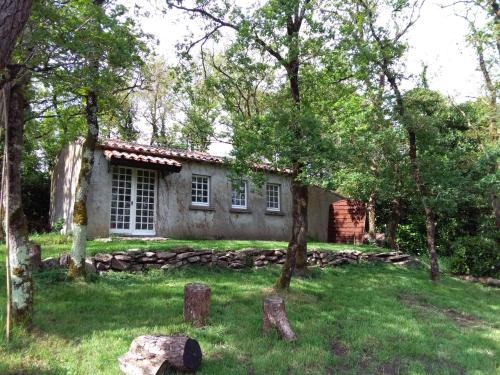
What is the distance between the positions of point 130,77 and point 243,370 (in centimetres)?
588

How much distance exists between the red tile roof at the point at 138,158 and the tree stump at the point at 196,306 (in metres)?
7.44

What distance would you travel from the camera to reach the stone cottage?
1351cm

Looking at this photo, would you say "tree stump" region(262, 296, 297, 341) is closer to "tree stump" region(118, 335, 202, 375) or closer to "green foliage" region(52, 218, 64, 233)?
"tree stump" region(118, 335, 202, 375)

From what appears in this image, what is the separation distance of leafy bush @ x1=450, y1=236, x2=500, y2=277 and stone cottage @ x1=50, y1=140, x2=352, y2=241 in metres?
6.59

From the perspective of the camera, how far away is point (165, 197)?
Result: 48.6ft

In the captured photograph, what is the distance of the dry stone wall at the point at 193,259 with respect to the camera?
9664 millimetres

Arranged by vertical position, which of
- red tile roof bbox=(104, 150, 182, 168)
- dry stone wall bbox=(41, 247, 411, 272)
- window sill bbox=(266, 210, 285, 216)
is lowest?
dry stone wall bbox=(41, 247, 411, 272)

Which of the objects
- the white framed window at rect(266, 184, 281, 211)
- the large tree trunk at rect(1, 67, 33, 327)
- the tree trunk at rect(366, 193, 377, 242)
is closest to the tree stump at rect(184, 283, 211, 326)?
the large tree trunk at rect(1, 67, 33, 327)

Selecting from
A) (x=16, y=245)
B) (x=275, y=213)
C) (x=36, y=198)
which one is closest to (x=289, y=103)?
(x=16, y=245)

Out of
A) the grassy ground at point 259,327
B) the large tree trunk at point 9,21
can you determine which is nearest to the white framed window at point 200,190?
the grassy ground at point 259,327

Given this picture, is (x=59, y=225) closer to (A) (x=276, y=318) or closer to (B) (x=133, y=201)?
(B) (x=133, y=201)

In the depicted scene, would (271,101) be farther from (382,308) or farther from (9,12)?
(9,12)

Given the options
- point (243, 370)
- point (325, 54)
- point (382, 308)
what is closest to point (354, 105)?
point (325, 54)

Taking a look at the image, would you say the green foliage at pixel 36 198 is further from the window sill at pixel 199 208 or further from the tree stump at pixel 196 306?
the tree stump at pixel 196 306
